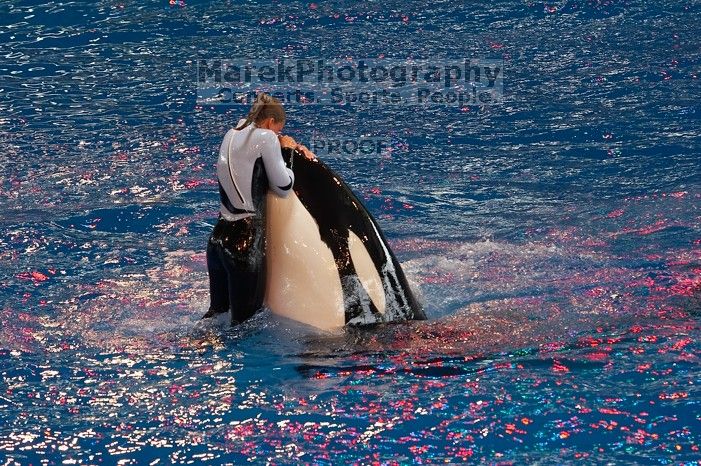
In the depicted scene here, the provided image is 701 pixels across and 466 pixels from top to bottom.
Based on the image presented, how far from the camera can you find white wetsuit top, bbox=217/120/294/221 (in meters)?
6.26

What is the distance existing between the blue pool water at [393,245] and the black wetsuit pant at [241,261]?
15cm

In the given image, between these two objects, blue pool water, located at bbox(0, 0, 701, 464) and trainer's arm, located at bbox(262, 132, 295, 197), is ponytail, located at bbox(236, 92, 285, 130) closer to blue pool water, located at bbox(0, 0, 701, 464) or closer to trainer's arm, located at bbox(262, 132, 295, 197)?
trainer's arm, located at bbox(262, 132, 295, 197)

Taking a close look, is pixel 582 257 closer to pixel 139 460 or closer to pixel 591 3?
pixel 139 460

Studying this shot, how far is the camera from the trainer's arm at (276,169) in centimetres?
624

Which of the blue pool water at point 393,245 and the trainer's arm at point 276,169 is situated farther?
the trainer's arm at point 276,169

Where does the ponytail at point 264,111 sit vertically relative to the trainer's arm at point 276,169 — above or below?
above

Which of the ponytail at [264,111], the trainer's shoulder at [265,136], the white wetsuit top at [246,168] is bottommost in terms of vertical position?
the white wetsuit top at [246,168]

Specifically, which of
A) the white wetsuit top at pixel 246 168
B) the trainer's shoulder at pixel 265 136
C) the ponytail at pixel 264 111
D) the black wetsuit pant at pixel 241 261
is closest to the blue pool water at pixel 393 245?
the black wetsuit pant at pixel 241 261

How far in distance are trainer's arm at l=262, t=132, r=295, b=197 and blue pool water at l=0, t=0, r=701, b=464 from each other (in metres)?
0.82

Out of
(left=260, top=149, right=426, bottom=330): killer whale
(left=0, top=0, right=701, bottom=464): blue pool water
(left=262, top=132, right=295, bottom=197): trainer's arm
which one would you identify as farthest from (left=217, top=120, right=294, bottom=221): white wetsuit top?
(left=0, top=0, right=701, bottom=464): blue pool water

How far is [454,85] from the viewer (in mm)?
13703

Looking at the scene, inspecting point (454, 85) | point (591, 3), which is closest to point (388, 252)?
point (454, 85)

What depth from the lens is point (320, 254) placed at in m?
6.45

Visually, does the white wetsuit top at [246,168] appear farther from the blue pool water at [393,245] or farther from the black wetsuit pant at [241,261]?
the blue pool water at [393,245]
